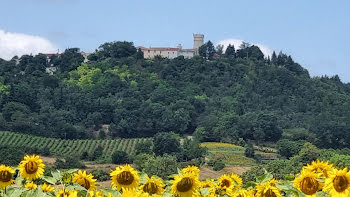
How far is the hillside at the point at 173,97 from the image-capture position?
7619 cm

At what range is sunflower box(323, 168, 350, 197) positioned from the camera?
3418 millimetres

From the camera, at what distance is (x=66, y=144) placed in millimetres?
69250

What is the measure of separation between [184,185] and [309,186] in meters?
0.77

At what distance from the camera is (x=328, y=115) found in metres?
85.6

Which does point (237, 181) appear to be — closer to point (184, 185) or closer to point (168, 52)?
point (184, 185)

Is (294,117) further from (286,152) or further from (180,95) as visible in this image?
(286,152)

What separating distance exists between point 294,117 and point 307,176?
84644mm

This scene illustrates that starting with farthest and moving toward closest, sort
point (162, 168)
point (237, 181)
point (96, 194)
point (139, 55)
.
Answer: point (139, 55) → point (162, 168) → point (237, 181) → point (96, 194)

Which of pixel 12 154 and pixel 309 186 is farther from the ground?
pixel 309 186

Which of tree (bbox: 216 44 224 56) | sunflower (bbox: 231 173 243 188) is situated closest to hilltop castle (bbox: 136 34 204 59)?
tree (bbox: 216 44 224 56)

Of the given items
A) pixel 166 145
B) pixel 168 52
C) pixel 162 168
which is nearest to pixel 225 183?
pixel 162 168

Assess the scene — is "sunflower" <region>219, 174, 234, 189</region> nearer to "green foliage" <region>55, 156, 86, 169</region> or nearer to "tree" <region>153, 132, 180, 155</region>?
"green foliage" <region>55, 156, 86, 169</region>

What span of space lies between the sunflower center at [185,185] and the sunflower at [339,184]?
827 mm

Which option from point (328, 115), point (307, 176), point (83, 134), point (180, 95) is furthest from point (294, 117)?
point (307, 176)
